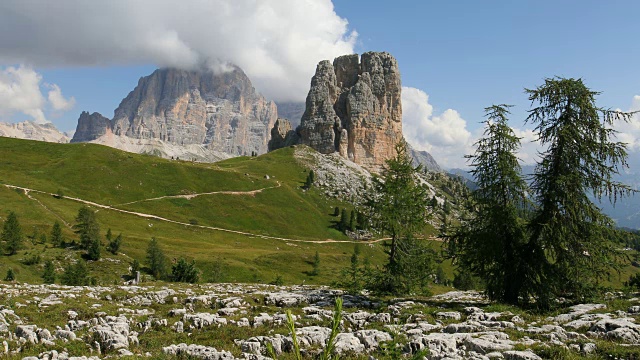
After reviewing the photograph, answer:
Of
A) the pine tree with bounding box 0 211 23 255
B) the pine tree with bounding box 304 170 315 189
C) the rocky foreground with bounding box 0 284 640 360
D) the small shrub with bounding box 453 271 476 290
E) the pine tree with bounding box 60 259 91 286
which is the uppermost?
the pine tree with bounding box 304 170 315 189

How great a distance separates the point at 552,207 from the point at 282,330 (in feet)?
57.0

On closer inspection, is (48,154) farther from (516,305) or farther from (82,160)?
(516,305)

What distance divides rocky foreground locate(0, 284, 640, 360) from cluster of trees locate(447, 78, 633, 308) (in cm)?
233

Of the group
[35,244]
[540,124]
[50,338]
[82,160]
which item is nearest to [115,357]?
[50,338]

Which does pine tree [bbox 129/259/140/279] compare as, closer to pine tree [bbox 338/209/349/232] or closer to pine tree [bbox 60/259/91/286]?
pine tree [bbox 60/259/91/286]

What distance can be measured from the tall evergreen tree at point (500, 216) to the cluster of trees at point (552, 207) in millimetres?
58

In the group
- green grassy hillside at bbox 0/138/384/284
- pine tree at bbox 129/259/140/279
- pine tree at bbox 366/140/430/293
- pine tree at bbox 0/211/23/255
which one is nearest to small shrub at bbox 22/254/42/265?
green grassy hillside at bbox 0/138/384/284

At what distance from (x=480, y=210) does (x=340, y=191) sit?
6722 inches

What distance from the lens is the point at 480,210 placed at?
25.2 meters

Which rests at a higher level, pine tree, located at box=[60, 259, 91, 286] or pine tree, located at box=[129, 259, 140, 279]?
pine tree, located at box=[60, 259, 91, 286]

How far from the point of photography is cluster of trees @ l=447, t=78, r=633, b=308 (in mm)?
22219

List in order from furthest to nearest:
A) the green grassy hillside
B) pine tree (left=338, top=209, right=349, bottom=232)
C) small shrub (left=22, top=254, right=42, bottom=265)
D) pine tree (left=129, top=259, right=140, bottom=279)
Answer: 1. pine tree (left=338, top=209, right=349, bottom=232)
2. the green grassy hillside
3. pine tree (left=129, top=259, right=140, bottom=279)
4. small shrub (left=22, top=254, right=42, bottom=265)

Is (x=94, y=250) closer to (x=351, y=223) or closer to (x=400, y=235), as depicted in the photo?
(x=400, y=235)

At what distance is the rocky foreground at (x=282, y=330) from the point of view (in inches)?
489
